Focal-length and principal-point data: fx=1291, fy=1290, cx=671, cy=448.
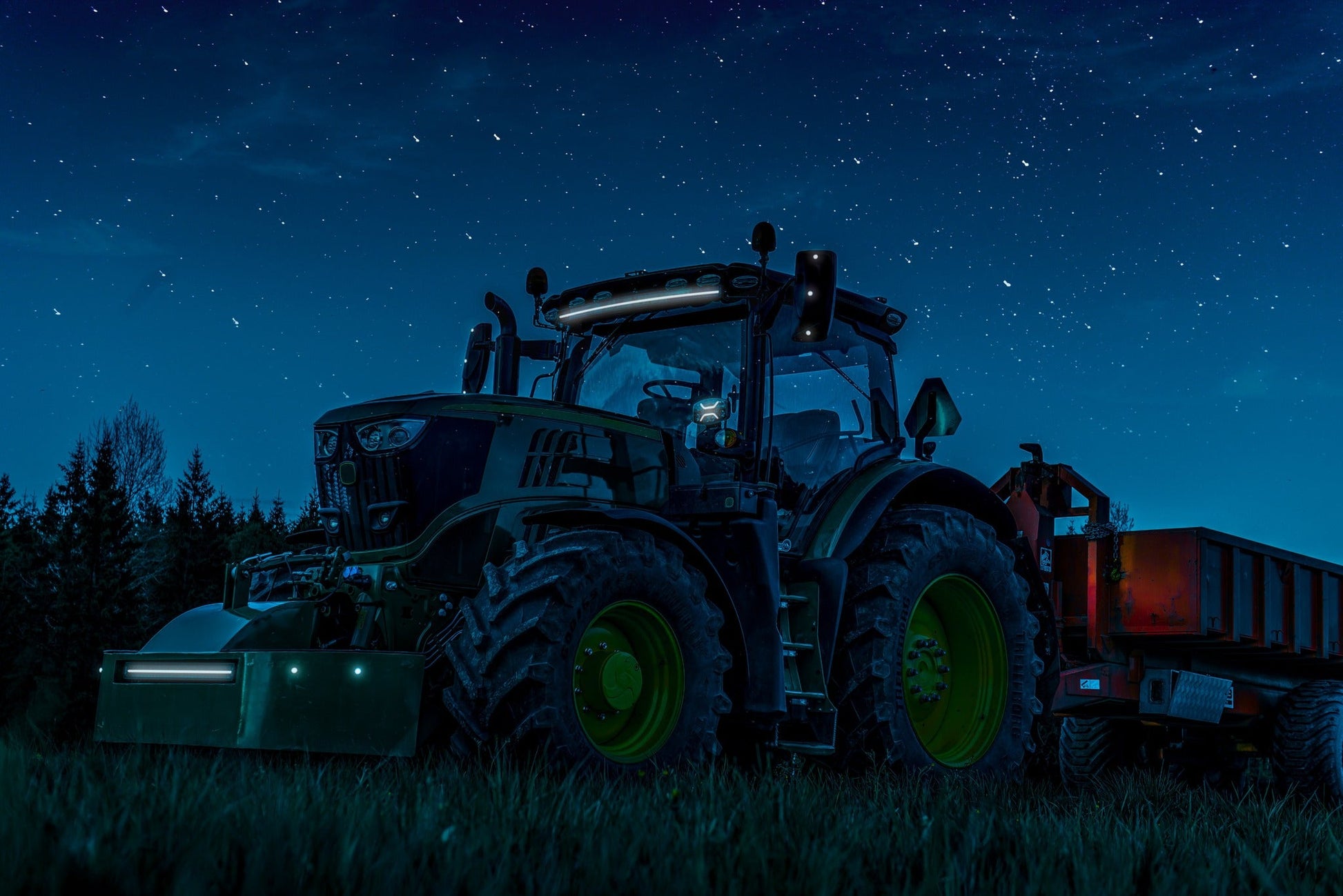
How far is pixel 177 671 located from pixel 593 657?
1.89m

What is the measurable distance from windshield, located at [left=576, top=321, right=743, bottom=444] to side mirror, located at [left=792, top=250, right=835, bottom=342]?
0.86 meters

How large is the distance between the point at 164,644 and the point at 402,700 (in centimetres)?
153

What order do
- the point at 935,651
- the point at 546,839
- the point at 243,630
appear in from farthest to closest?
the point at 935,651, the point at 243,630, the point at 546,839

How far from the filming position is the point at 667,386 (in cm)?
770

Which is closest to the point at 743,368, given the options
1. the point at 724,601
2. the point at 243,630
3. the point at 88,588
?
the point at 724,601

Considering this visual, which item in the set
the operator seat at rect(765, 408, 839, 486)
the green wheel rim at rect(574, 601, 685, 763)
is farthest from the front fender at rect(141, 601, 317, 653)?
the operator seat at rect(765, 408, 839, 486)

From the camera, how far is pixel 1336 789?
982 cm

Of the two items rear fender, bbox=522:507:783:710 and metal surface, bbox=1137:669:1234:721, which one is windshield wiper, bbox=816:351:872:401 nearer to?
rear fender, bbox=522:507:783:710

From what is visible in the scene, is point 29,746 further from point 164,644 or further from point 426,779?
point 426,779

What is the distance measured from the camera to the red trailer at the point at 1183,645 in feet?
31.6

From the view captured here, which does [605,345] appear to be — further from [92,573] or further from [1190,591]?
[92,573]

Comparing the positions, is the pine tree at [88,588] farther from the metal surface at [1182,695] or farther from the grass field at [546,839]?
the grass field at [546,839]

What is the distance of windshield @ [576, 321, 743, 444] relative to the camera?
754cm

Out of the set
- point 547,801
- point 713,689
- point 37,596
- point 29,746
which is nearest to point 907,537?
point 713,689
